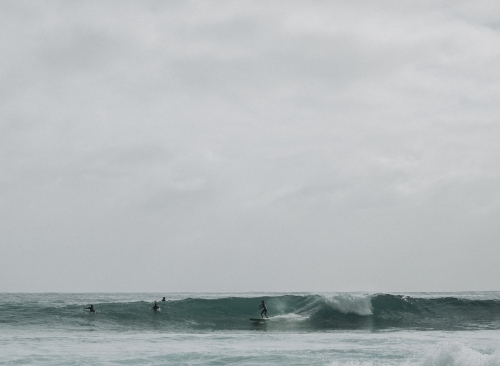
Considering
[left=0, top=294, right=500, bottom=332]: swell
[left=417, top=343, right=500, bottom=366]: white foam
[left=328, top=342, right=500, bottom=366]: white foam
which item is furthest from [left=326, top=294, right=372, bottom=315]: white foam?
[left=417, top=343, right=500, bottom=366]: white foam

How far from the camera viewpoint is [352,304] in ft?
123

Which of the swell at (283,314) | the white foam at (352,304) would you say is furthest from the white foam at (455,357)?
the white foam at (352,304)

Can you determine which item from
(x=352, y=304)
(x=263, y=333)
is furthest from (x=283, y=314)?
(x=263, y=333)

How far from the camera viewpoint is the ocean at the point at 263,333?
16.8m

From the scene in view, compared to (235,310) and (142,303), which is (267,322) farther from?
(142,303)

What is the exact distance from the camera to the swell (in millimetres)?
30844

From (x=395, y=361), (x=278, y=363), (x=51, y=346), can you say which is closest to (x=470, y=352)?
(x=395, y=361)

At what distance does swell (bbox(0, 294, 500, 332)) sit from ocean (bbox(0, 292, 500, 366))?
59mm

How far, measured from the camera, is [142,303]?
1474 inches

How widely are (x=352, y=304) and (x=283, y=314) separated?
4.55 metres

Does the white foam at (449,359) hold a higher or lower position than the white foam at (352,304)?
lower

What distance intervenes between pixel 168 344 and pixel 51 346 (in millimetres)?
3979

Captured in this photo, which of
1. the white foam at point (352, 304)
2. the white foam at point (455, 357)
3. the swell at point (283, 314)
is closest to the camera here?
the white foam at point (455, 357)

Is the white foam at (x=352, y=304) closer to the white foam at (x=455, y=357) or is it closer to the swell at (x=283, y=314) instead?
the swell at (x=283, y=314)
